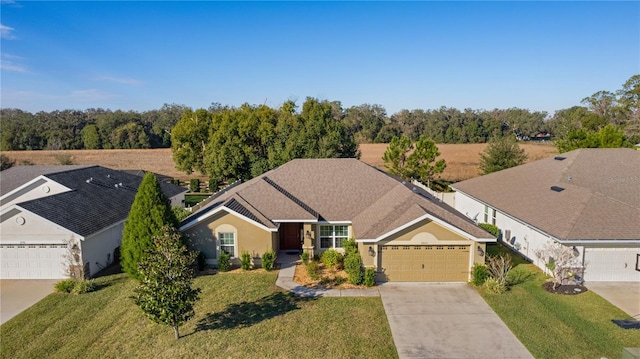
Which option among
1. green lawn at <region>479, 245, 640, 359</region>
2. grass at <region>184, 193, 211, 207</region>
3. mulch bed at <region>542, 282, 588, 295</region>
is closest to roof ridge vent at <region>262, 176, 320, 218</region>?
green lawn at <region>479, 245, 640, 359</region>

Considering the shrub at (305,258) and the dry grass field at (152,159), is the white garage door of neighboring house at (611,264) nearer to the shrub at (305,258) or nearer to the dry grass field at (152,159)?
the shrub at (305,258)

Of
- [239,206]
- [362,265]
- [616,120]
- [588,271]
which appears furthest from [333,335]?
[616,120]

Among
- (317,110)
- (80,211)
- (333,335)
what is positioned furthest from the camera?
(317,110)

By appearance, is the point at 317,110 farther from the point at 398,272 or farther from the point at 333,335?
the point at 333,335

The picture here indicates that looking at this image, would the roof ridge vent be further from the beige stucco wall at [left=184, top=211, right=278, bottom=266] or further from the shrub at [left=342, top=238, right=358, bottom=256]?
the beige stucco wall at [left=184, top=211, right=278, bottom=266]

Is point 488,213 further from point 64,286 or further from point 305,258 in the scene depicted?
point 64,286

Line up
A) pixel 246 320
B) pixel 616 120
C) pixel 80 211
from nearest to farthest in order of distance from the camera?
pixel 246 320
pixel 80 211
pixel 616 120

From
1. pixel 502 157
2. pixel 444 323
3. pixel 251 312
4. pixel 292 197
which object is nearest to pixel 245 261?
pixel 251 312

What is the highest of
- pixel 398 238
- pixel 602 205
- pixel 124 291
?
pixel 602 205
